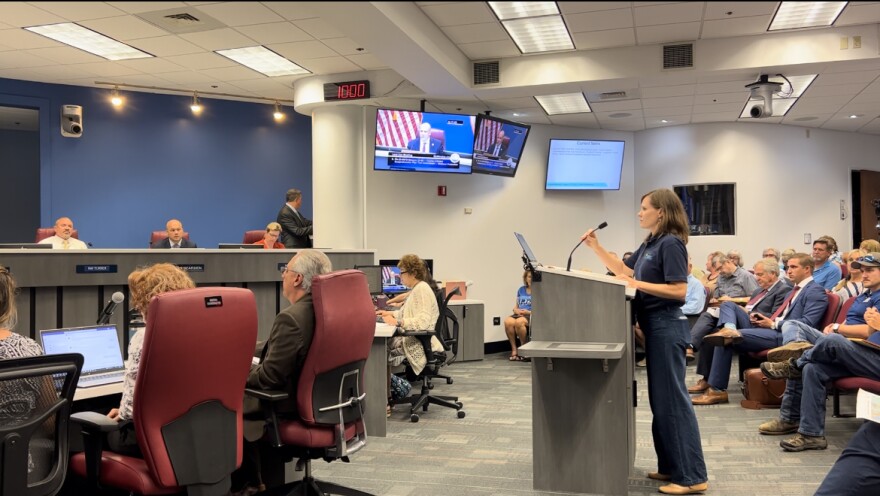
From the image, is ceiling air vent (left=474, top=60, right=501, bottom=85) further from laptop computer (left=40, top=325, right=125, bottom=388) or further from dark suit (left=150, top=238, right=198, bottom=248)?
laptop computer (left=40, top=325, right=125, bottom=388)

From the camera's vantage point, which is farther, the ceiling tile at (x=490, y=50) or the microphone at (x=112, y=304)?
the ceiling tile at (x=490, y=50)

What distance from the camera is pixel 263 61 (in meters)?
7.61

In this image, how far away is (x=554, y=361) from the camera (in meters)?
3.69

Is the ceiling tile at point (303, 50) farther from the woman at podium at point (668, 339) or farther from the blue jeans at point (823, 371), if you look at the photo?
the blue jeans at point (823, 371)

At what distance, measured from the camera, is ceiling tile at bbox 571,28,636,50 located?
6.21 m

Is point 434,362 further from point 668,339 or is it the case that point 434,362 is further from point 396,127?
point 396,127

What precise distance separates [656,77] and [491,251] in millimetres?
3467

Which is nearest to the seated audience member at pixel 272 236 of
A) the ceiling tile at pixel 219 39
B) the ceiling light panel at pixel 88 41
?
the ceiling tile at pixel 219 39

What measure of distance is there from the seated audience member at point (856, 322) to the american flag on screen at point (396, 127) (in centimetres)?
466

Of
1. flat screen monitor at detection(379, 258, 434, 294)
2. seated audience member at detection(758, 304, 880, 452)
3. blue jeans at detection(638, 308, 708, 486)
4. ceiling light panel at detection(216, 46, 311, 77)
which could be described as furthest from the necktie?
ceiling light panel at detection(216, 46, 311, 77)

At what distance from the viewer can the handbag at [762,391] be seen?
18.8ft

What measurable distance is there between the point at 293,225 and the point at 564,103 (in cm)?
362

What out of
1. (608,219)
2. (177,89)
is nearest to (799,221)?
(608,219)

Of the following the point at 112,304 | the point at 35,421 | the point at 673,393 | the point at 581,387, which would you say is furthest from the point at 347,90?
the point at 35,421
